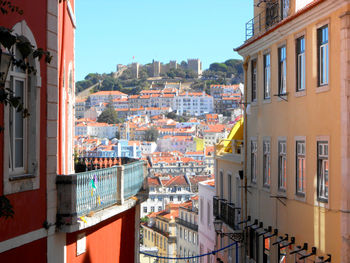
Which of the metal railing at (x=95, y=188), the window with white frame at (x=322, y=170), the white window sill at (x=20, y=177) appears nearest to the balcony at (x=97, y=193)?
the metal railing at (x=95, y=188)

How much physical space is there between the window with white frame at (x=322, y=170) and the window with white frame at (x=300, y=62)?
1.72 metres

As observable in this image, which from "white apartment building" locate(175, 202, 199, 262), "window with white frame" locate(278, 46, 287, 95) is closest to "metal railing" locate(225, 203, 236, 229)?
"window with white frame" locate(278, 46, 287, 95)

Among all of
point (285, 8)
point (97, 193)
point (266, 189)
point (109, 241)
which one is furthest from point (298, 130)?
point (97, 193)

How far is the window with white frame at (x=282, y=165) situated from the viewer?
594 inches

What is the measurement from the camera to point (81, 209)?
927 centimetres

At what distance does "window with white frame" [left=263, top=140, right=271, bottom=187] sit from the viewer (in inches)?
651

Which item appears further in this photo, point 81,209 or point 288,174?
point 288,174

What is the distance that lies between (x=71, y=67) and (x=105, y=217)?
11.2 ft

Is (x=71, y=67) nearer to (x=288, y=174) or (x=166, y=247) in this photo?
(x=288, y=174)

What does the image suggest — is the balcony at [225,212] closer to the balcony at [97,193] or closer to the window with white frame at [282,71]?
the window with white frame at [282,71]

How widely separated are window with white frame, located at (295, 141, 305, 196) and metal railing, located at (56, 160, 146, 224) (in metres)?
3.34

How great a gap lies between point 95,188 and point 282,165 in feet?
21.5

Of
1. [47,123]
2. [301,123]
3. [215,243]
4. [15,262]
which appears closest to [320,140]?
[301,123]

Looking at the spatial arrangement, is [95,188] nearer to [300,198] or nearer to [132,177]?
[132,177]
